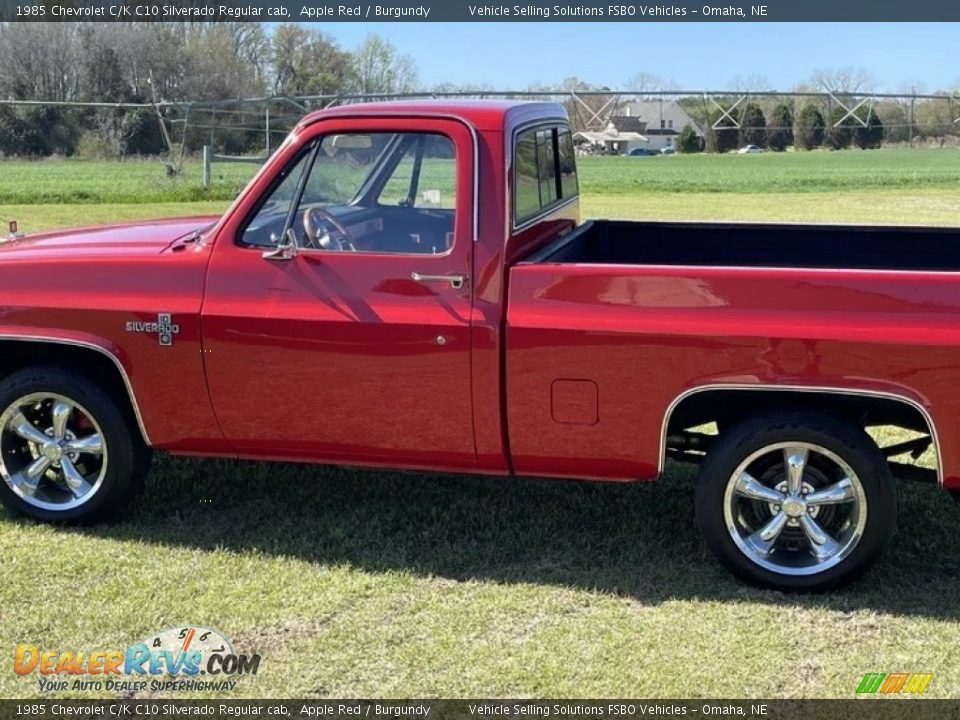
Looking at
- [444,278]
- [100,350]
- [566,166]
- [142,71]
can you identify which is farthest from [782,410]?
[142,71]

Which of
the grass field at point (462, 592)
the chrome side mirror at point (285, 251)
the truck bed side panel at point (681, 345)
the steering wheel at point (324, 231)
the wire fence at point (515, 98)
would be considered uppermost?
the wire fence at point (515, 98)

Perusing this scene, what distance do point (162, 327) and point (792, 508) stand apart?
2.54 metres

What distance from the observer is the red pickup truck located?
3.80 metres

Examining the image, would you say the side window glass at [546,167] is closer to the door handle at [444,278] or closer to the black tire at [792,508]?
the door handle at [444,278]

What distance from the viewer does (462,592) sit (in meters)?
4.09

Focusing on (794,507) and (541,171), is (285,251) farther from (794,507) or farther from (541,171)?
(794,507)

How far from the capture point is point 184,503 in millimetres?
4977

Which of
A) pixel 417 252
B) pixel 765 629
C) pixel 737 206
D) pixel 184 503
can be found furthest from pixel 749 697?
pixel 737 206

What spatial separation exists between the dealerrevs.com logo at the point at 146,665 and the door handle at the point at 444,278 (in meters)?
1.47

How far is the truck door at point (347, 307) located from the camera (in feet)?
13.4

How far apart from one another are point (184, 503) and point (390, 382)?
1.44m

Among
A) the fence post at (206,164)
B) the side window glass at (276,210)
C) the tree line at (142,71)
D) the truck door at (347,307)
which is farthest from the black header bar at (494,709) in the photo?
the tree line at (142,71)

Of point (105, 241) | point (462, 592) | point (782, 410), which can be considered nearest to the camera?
point (782, 410)

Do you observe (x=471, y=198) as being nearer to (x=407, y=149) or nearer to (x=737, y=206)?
(x=407, y=149)
